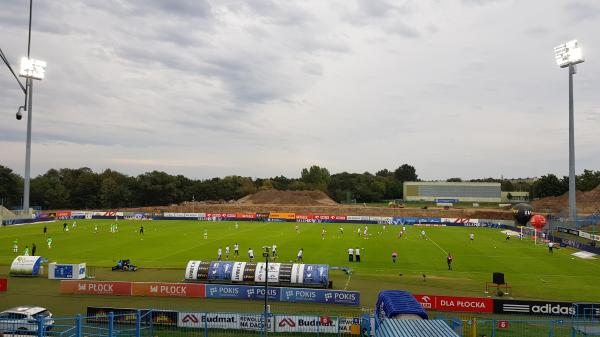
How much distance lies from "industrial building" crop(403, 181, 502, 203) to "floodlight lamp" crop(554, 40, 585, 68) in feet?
293

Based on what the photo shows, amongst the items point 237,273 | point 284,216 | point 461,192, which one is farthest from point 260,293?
point 461,192

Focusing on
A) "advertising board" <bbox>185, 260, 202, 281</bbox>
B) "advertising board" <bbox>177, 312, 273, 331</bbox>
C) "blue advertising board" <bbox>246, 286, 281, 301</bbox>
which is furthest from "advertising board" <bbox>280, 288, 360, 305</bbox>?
"advertising board" <bbox>185, 260, 202, 281</bbox>

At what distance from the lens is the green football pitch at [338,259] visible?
3272 cm

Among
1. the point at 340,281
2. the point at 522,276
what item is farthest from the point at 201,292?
the point at 522,276

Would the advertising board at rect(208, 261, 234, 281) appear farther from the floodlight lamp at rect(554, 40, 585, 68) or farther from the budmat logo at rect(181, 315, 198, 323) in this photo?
the floodlight lamp at rect(554, 40, 585, 68)

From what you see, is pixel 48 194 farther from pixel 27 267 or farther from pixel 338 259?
pixel 338 259

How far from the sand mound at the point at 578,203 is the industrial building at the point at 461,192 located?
25.2m

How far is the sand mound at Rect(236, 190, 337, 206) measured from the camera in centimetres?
16875

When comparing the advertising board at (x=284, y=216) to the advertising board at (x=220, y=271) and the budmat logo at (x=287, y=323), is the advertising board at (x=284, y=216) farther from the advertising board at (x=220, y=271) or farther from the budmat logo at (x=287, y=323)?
the budmat logo at (x=287, y=323)

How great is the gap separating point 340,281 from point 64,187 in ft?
445

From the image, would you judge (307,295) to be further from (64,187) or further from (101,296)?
(64,187)

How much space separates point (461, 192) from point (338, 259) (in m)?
136

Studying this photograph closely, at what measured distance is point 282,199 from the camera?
171 metres

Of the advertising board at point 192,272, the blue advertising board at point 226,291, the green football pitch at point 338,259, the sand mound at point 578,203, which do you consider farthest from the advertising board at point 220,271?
the sand mound at point 578,203
